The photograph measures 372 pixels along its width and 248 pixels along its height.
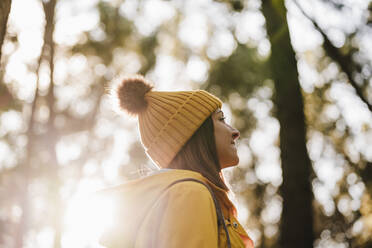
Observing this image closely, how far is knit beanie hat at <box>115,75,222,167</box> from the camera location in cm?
214

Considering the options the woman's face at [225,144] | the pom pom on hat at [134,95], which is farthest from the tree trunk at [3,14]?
the woman's face at [225,144]

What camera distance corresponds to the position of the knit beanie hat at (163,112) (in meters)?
2.14

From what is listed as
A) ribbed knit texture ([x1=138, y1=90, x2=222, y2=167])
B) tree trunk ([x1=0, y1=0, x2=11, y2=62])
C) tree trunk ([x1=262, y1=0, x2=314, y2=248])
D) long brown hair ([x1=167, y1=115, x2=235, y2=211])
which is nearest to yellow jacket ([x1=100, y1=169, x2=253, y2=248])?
long brown hair ([x1=167, y1=115, x2=235, y2=211])

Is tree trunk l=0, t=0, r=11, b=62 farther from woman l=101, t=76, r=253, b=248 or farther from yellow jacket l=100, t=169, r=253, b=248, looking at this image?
yellow jacket l=100, t=169, r=253, b=248

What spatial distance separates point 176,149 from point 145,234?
55 centimetres

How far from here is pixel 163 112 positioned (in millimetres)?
2223

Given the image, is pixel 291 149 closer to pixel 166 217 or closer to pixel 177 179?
pixel 177 179

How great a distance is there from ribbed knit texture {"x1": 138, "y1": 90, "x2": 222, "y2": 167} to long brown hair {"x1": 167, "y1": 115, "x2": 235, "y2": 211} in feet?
0.12

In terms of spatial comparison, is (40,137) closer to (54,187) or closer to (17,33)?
(54,187)

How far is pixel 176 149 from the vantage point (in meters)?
2.12

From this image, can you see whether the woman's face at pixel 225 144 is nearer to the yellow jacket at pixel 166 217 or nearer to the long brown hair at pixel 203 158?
the long brown hair at pixel 203 158

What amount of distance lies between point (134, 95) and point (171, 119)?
315mm

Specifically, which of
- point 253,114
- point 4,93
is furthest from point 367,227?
point 4,93

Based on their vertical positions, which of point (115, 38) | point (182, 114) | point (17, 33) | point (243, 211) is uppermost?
point (182, 114)
